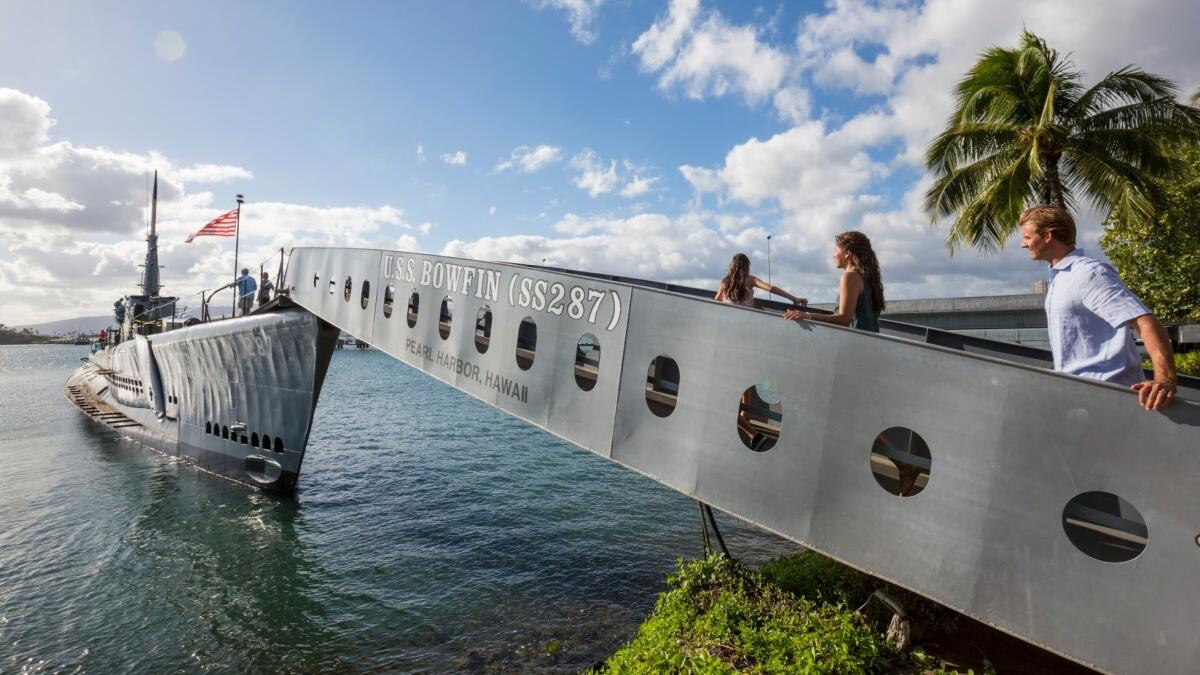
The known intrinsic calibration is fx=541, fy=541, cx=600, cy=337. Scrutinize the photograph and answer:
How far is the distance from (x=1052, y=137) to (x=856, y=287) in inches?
625

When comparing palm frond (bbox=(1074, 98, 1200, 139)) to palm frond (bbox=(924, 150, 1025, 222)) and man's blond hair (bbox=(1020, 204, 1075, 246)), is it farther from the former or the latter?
man's blond hair (bbox=(1020, 204, 1075, 246))

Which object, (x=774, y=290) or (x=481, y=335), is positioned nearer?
(x=774, y=290)

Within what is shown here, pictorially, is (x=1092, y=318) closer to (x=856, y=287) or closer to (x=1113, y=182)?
(x=856, y=287)

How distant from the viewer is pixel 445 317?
967 cm

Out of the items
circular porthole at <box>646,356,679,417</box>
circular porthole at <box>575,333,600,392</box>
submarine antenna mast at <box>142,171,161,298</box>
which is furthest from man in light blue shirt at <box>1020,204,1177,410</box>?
submarine antenna mast at <box>142,171,161,298</box>

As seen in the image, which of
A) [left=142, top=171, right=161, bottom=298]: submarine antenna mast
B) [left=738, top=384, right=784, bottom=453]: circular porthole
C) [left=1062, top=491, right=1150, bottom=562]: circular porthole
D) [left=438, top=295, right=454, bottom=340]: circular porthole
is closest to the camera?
[left=1062, top=491, right=1150, bottom=562]: circular porthole

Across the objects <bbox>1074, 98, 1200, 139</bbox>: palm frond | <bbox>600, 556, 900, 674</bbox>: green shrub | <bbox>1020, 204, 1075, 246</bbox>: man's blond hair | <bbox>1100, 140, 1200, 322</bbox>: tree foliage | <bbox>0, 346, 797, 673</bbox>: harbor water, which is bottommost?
<bbox>0, 346, 797, 673</bbox>: harbor water

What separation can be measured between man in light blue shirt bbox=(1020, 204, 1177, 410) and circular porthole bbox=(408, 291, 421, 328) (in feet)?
29.6

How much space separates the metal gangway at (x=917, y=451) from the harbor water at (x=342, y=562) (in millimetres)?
5295

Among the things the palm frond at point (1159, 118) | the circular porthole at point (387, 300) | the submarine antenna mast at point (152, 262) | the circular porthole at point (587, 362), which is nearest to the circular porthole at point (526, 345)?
the circular porthole at point (587, 362)

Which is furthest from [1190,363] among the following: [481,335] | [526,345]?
[481,335]

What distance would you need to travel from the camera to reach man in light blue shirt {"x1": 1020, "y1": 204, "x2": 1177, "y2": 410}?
322 cm

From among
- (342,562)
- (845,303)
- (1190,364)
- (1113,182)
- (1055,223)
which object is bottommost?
(342,562)

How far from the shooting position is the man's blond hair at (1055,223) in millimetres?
3793
